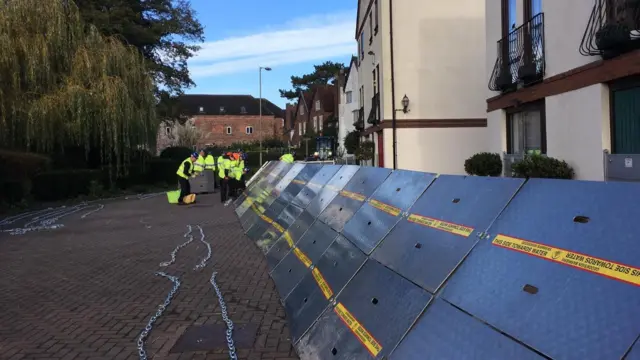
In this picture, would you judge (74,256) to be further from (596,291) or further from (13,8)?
(13,8)

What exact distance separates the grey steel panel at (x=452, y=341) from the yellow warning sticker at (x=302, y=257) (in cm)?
→ 274

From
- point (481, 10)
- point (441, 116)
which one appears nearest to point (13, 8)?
point (441, 116)

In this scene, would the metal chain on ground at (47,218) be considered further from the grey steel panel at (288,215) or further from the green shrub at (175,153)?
the green shrub at (175,153)

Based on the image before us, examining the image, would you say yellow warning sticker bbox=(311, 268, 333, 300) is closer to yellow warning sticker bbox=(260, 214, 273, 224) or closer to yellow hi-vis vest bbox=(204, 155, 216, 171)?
yellow warning sticker bbox=(260, 214, 273, 224)

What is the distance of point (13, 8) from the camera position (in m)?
17.1

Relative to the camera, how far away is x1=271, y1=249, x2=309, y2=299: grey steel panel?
228 inches

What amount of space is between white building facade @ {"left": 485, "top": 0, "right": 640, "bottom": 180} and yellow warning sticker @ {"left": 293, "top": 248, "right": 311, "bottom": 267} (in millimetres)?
5349

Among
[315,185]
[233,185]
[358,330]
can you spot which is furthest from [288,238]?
[233,185]

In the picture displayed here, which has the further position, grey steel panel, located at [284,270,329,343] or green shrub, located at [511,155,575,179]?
green shrub, located at [511,155,575,179]

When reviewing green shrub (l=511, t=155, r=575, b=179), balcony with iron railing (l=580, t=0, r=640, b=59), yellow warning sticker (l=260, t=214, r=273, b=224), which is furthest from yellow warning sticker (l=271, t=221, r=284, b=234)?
balcony with iron railing (l=580, t=0, r=640, b=59)

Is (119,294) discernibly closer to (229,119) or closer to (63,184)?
(63,184)

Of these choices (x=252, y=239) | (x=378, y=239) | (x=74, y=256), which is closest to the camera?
(x=378, y=239)

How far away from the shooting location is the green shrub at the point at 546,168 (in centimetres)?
966

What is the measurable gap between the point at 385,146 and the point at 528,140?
9936 mm
